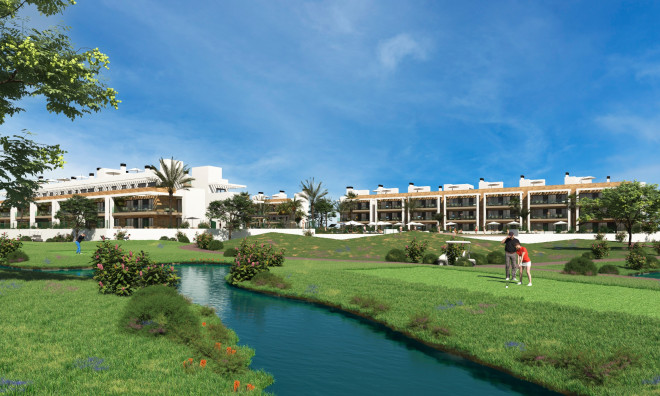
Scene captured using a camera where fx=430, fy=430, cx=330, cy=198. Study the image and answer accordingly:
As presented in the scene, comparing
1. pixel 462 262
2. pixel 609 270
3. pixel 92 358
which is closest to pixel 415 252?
pixel 462 262

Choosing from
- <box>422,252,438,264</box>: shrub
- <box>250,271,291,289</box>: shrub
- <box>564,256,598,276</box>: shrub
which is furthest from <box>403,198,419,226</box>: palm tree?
<box>250,271,291,289</box>: shrub

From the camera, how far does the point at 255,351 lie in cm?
1112

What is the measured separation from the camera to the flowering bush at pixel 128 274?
653 inches

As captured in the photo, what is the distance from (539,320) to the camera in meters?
12.2

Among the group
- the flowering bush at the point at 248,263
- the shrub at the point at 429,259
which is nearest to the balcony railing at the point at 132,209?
the shrub at the point at 429,259

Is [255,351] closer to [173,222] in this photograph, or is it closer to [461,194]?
[173,222]

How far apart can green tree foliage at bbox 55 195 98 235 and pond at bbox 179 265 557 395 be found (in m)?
56.4

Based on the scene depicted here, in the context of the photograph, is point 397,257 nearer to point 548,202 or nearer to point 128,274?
point 128,274

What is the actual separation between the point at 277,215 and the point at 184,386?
9487 centimetres

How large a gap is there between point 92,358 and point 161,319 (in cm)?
243

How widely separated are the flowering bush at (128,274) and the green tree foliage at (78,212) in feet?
172

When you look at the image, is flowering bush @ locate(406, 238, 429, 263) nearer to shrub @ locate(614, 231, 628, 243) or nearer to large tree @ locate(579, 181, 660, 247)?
large tree @ locate(579, 181, 660, 247)

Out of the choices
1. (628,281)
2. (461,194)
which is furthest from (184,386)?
(461,194)

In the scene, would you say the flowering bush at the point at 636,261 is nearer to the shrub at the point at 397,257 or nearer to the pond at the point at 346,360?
the shrub at the point at 397,257
